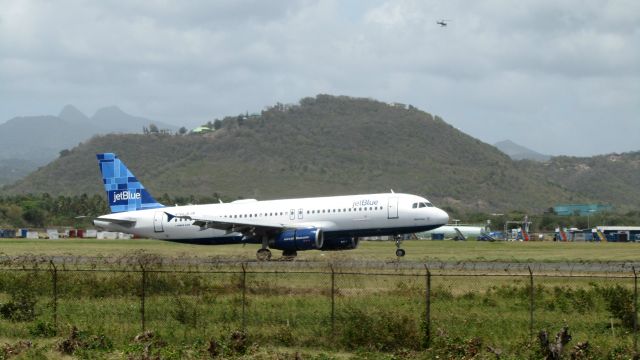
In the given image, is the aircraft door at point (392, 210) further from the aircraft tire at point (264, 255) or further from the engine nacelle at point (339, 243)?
the aircraft tire at point (264, 255)

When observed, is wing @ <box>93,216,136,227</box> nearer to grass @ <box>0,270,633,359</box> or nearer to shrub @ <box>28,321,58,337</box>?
grass @ <box>0,270,633,359</box>

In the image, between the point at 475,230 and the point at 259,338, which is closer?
the point at 259,338

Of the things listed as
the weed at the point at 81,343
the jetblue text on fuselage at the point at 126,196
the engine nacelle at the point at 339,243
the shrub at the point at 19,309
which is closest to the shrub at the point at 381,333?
the weed at the point at 81,343

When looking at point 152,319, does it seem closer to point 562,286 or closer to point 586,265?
point 562,286

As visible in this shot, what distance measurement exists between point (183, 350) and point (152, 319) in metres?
4.94

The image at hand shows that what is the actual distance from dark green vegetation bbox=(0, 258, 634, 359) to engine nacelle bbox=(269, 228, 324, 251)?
1429 cm

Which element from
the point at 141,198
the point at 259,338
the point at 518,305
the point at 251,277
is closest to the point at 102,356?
the point at 259,338

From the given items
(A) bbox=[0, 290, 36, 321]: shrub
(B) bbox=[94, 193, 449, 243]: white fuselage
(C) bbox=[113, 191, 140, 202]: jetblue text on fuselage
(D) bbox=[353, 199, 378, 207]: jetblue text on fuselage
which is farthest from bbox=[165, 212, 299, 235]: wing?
(A) bbox=[0, 290, 36, 321]: shrub

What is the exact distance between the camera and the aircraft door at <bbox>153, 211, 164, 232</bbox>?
191 ft

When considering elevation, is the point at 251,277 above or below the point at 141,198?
below

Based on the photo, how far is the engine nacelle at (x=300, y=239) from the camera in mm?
51500

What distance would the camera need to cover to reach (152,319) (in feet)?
93.5

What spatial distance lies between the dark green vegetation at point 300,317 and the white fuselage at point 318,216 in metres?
14.9

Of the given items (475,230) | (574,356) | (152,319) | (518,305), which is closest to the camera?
(574,356)
